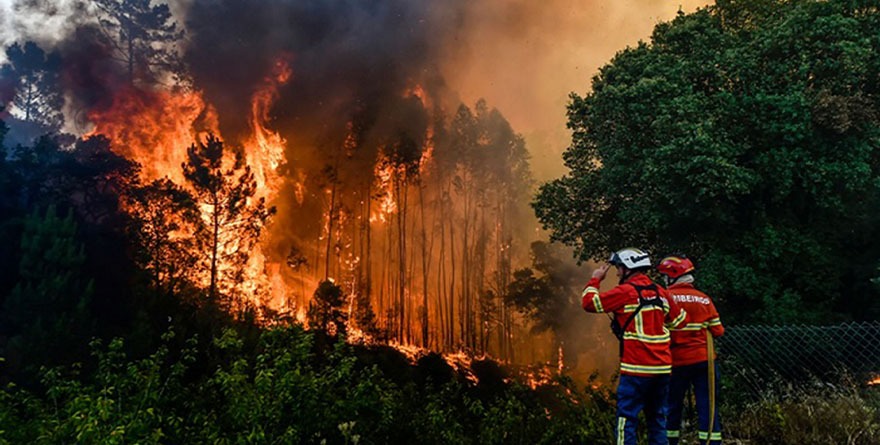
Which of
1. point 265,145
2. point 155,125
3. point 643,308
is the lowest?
point 643,308

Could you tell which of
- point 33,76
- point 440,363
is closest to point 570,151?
point 440,363

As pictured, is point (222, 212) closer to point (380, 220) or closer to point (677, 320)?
point (380, 220)

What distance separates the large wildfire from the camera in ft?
143

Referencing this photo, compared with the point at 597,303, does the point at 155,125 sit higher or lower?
higher

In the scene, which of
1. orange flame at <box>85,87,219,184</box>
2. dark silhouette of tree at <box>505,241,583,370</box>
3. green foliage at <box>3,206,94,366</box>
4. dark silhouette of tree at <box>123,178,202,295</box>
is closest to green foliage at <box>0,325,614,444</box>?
green foliage at <box>3,206,94,366</box>

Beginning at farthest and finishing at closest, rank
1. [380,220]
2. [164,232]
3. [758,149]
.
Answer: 1. [380,220]
2. [164,232]
3. [758,149]

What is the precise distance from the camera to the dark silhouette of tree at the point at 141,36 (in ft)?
151

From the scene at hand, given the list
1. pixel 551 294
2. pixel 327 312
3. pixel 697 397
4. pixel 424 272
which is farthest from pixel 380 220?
pixel 697 397

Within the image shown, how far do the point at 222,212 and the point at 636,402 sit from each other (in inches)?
1426

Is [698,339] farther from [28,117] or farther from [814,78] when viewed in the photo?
[28,117]

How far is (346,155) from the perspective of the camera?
49.6 m

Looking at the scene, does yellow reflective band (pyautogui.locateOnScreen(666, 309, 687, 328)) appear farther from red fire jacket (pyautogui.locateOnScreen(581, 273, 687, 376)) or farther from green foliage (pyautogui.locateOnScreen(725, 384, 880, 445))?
green foliage (pyautogui.locateOnScreen(725, 384, 880, 445))

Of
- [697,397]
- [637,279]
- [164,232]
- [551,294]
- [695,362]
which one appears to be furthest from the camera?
[551,294]

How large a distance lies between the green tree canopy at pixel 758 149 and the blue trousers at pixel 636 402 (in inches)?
415
